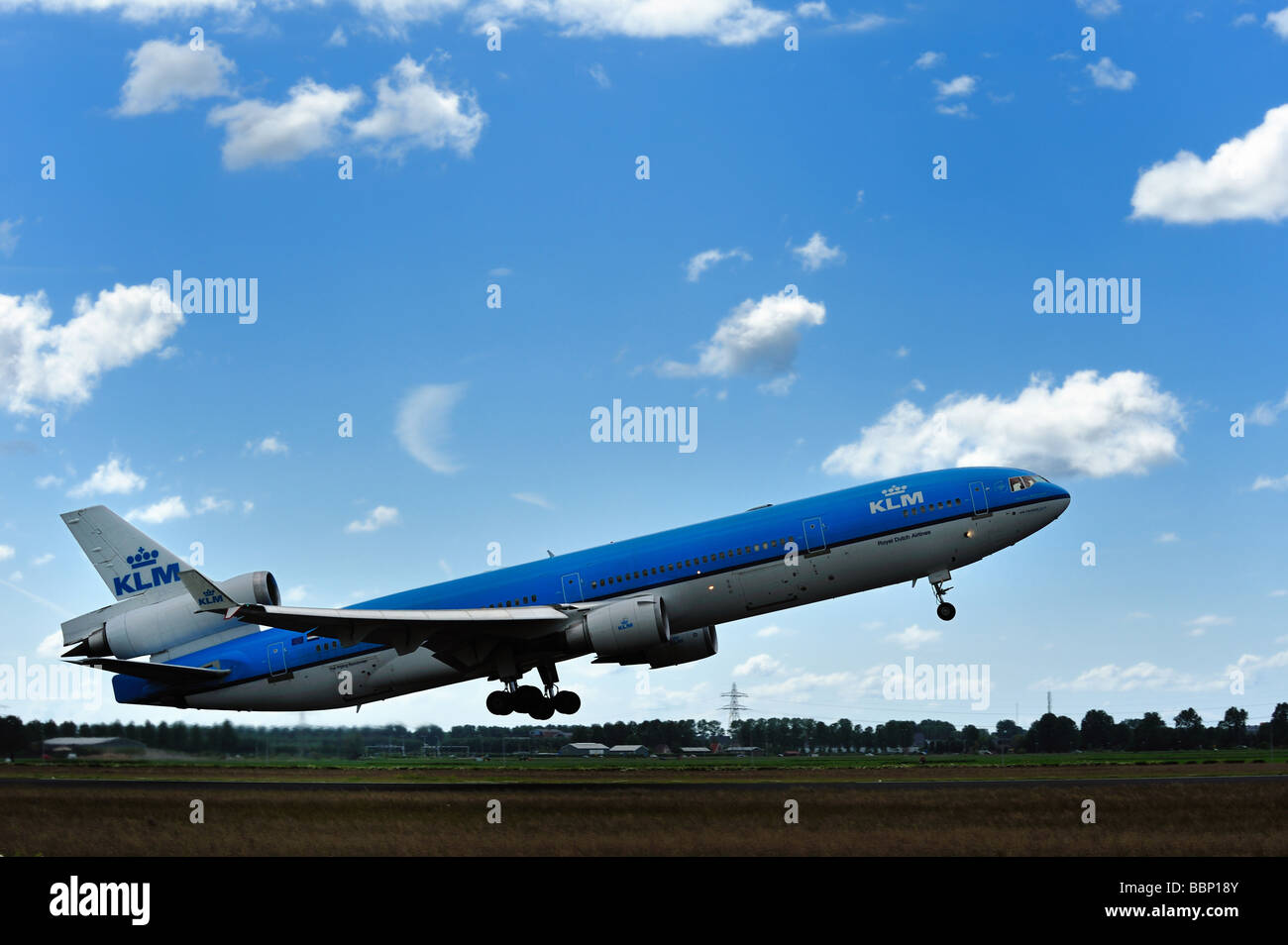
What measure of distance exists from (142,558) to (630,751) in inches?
1541

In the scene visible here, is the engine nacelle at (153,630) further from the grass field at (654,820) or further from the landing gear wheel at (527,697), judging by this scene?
the landing gear wheel at (527,697)

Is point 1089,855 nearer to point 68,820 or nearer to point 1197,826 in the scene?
point 1197,826

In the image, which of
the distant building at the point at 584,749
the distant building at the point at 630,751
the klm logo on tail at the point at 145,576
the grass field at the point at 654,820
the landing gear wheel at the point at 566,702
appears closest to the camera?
the grass field at the point at 654,820

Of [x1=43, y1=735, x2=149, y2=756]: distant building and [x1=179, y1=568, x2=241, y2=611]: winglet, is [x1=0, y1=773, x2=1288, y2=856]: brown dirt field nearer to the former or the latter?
[x1=179, y1=568, x2=241, y2=611]: winglet

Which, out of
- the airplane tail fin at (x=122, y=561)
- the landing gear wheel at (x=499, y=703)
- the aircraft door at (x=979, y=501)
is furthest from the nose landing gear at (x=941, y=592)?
the airplane tail fin at (x=122, y=561)

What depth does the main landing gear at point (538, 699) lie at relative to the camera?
40406mm

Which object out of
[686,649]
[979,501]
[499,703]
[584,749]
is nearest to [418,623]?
[499,703]

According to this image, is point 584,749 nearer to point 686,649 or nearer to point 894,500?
point 686,649

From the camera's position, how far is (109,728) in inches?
1834

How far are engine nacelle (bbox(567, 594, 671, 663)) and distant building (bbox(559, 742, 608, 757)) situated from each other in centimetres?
3791

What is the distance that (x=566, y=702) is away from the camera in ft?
132

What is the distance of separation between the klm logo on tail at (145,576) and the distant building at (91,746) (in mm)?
6041
